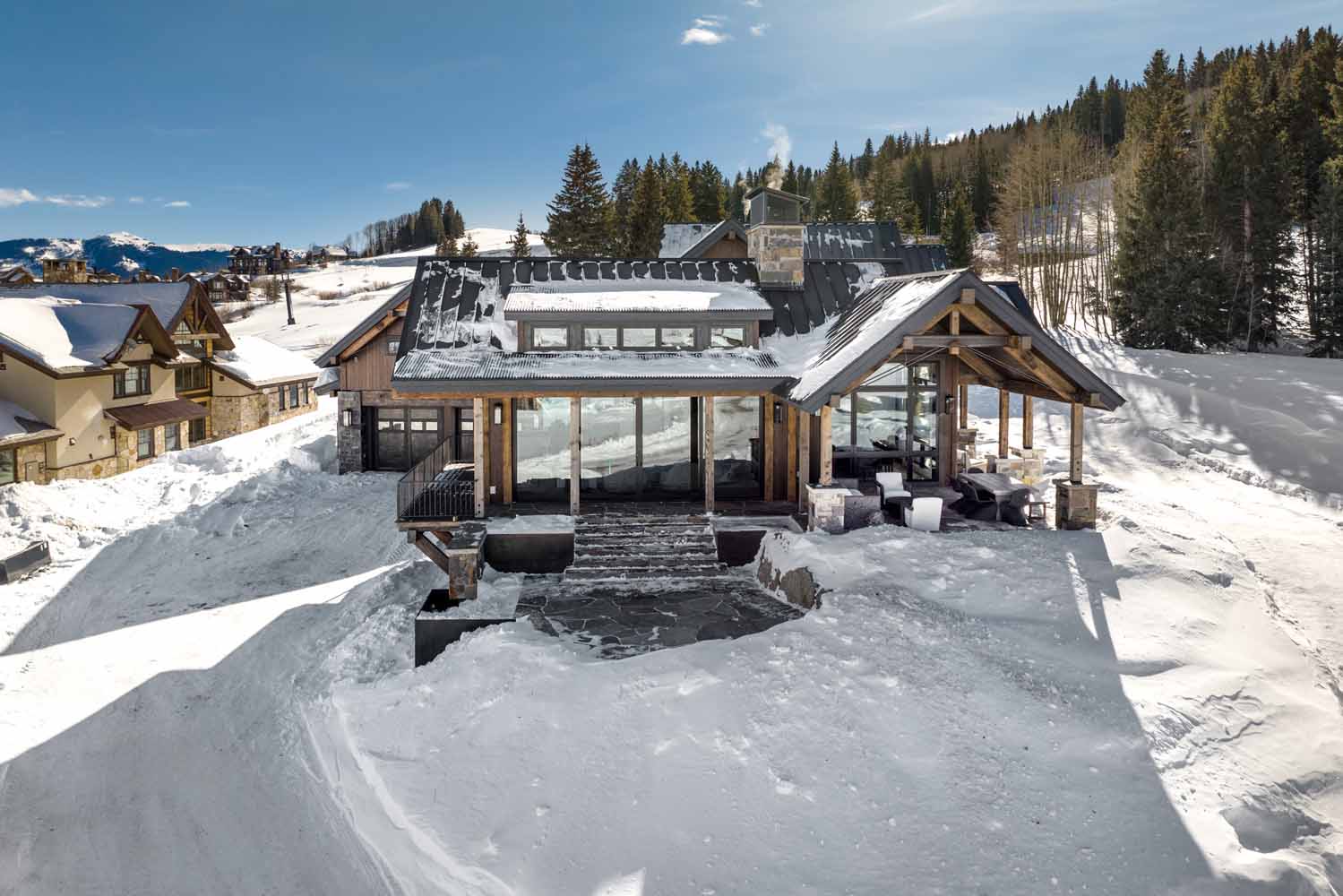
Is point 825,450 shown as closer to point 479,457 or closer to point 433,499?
point 479,457

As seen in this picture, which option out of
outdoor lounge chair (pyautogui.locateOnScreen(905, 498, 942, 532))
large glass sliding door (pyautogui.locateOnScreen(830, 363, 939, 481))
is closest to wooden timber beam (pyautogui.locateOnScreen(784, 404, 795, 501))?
large glass sliding door (pyautogui.locateOnScreen(830, 363, 939, 481))

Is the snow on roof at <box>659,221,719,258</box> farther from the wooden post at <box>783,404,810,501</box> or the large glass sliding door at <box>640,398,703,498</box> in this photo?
the wooden post at <box>783,404,810,501</box>

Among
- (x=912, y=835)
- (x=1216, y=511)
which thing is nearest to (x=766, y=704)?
(x=912, y=835)

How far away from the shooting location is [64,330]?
26.0 m

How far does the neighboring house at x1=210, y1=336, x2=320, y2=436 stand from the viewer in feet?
107

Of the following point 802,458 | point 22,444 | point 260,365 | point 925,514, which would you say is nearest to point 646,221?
point 260,365

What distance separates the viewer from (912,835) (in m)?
6.49

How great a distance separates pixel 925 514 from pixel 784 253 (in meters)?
6.71

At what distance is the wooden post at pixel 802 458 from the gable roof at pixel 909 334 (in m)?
0.66

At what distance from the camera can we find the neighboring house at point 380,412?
944 inches

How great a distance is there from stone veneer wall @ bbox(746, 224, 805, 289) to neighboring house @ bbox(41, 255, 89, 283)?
38.8 metres

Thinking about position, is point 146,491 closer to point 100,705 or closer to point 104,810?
point 100,705

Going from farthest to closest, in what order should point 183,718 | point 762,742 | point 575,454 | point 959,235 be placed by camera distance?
point 959,235 → point 575,454 → point 183,718 → point 762,742

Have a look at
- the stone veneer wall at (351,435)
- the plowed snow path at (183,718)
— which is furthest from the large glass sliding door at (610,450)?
the stone veneer wall at (351,435)
